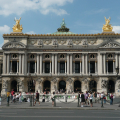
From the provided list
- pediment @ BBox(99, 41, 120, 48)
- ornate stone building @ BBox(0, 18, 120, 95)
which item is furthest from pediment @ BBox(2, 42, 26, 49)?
pediment @ BBox(99, 41, 120, 48)

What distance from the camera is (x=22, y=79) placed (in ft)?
264

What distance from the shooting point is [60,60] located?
8256 centimetres

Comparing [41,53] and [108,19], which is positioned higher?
[108,19]

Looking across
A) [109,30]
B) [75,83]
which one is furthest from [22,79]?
[109,30]

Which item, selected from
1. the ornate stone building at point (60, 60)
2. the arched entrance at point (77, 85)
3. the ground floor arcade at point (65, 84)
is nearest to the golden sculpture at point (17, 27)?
the ornate stone building at point (60, 60)

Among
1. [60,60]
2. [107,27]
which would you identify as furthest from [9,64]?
[107,27]

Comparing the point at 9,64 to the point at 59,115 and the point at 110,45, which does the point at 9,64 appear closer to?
the point at 110,45

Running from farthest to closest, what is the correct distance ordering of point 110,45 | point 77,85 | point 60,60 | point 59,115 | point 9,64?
point 77,85, point 60,60, point 9,64, point 110,45, point 59,115

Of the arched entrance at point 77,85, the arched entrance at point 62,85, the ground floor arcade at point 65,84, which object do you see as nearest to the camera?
the ground floor arcade at point 65,84

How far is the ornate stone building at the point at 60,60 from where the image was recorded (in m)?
80.6

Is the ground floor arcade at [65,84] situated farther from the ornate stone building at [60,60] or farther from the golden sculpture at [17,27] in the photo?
the golden sculpture at [17,27]

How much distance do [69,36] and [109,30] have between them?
1347 centimetres

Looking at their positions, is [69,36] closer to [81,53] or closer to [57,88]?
[81,53]

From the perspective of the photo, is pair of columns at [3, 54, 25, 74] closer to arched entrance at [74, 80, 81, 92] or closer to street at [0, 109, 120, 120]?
arched entrance at [74, 80, 81, 92]
